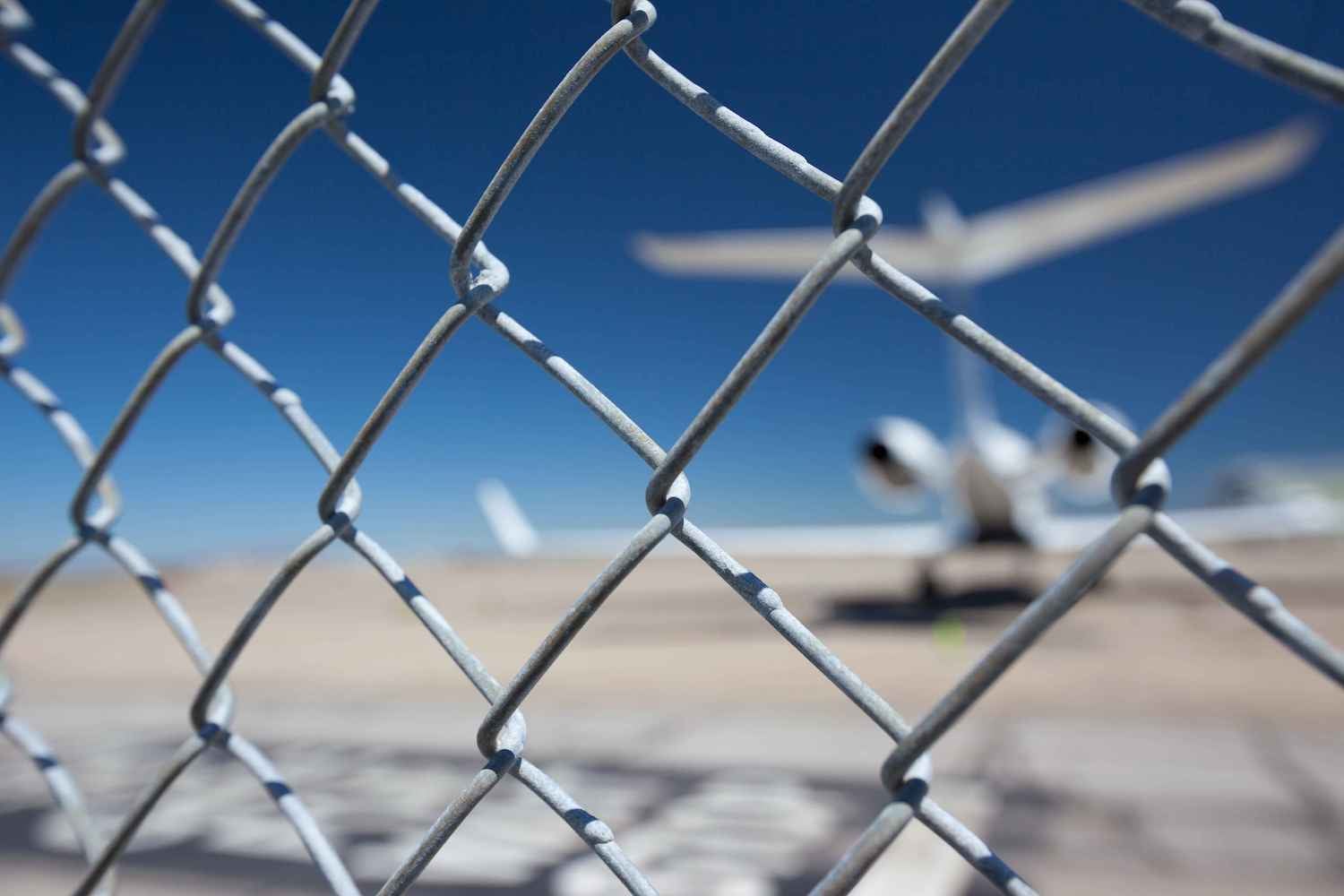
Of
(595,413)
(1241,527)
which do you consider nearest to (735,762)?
(595,413)

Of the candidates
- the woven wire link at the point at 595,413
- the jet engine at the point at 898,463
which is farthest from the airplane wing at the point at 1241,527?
the woven wire link at the point at 595,413

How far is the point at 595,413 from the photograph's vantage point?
770 mm

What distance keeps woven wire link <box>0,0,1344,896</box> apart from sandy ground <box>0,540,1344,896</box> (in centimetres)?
208

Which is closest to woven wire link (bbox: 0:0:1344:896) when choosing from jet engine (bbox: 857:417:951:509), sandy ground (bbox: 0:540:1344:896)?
sandy ground (bbox: 0:540:1344:896)

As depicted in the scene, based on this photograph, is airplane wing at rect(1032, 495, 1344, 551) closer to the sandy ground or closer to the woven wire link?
the sandy ground

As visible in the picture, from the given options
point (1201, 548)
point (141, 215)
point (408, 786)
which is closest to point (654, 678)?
point (408, 786)

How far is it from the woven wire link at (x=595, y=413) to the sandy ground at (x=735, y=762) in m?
2.08

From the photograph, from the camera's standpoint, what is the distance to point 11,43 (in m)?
1.27

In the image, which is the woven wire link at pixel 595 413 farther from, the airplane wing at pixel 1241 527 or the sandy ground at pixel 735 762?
the airplane wing at pixel 1241 527

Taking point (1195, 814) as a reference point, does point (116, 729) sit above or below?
below

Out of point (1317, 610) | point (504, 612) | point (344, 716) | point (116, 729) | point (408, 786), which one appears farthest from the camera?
point (504, 612)

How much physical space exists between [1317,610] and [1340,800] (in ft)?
33.3

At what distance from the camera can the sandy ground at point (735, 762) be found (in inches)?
114

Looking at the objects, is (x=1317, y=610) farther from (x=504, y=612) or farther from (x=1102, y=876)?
(x=504, y=612)
